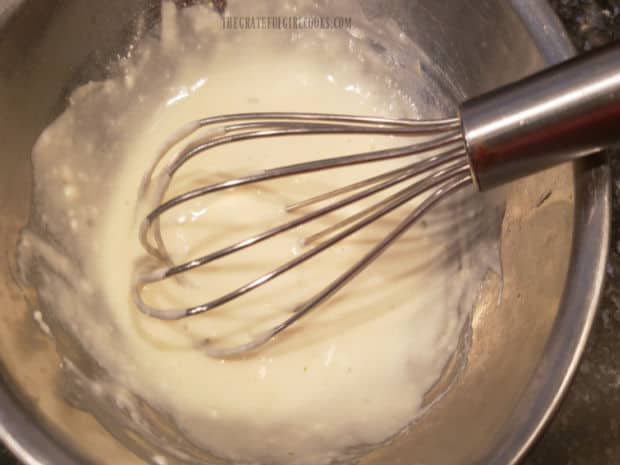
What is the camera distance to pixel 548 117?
22.5 inches

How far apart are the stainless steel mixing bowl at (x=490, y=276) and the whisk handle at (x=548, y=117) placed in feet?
0.29

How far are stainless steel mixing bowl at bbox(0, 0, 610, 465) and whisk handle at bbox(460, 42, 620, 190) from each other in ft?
0.29

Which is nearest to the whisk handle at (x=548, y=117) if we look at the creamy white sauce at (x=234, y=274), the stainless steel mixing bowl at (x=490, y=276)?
the stainless steel mixing bowl at (x=490, y=276)

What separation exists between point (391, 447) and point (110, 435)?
34 centimetres

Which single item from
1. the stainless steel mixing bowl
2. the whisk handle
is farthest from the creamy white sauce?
the whisk handle

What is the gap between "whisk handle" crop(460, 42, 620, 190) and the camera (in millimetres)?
562

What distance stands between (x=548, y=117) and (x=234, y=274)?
501mm

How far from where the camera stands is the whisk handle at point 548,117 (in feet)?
1.84

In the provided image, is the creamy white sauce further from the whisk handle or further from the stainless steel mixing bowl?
the whisk handle

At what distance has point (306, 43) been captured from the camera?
3.37ft

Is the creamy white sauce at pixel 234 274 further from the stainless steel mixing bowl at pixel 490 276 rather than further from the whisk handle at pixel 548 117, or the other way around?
the whisk handle at pixel 548 117

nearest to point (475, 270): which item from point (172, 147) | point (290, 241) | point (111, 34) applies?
point (290, 241)

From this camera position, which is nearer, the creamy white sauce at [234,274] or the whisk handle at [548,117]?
the whisk handle at [548,117]

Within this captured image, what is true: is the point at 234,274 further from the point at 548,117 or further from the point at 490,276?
the point at 548,117
